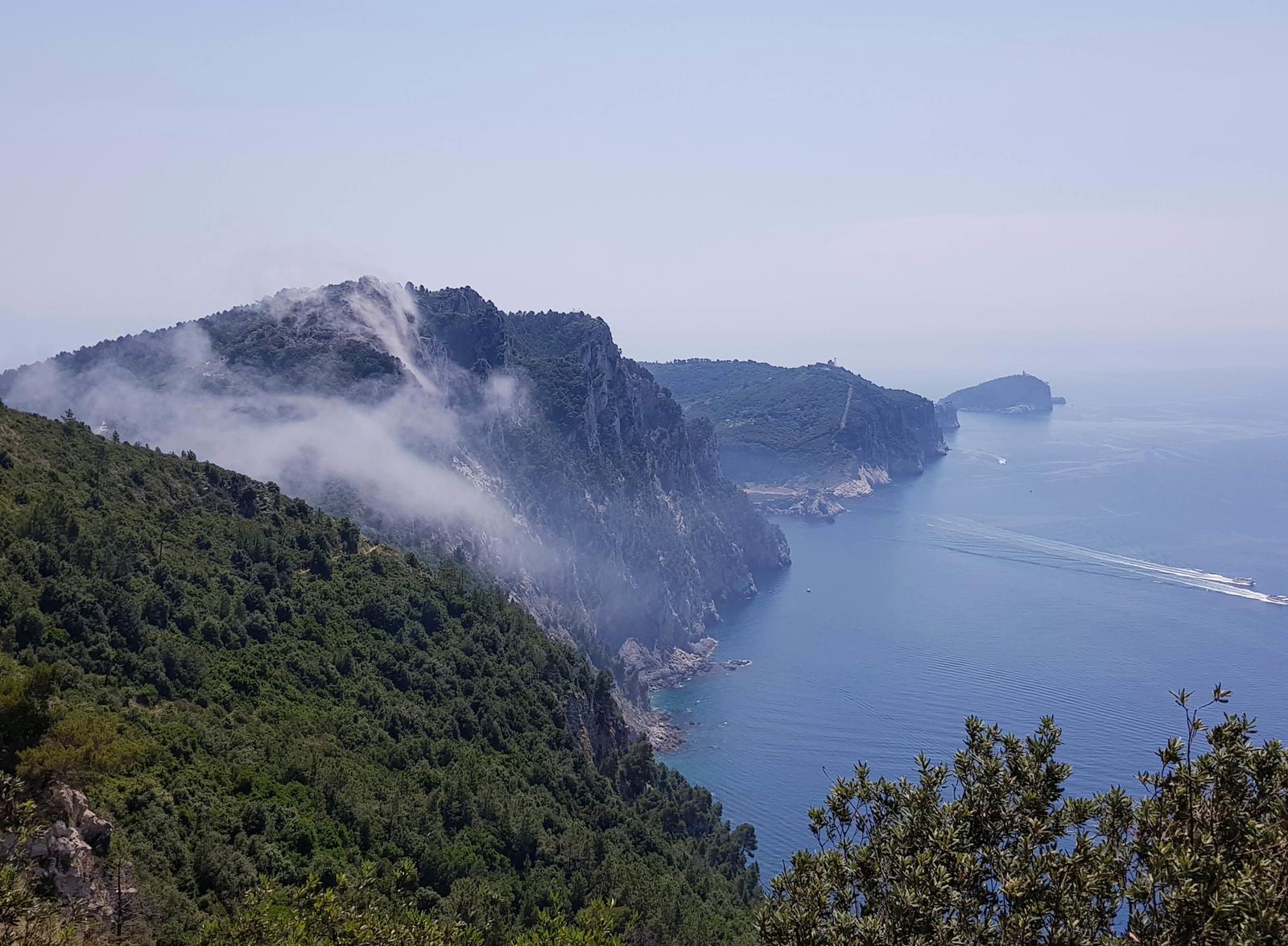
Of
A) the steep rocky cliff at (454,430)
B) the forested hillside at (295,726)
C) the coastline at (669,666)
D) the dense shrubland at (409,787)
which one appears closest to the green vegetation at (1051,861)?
the dense shrubland at (409,787)

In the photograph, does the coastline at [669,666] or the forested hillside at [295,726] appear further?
the coastline at [669,666]

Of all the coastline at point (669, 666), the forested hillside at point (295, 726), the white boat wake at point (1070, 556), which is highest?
the forested hillside at point (295, 726)

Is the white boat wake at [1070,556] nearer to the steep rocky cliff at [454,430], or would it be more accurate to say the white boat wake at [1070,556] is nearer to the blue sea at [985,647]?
the blue sea at [985,647]

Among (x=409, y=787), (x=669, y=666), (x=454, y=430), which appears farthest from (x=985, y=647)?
(x=409, y=787)

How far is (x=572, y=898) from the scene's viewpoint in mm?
45000

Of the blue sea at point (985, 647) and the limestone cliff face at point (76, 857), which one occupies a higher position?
the limestone cliff face at point (76, 857)

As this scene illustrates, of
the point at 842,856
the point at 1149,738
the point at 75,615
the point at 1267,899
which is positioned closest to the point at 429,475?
the point at 75,615

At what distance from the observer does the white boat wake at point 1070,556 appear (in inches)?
5340

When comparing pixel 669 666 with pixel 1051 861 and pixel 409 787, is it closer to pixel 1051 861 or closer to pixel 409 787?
pixel 409 787

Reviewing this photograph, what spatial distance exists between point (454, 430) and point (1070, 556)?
363 ft

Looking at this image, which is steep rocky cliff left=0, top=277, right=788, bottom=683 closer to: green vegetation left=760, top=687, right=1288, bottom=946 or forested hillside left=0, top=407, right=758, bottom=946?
forested hillside left=0, top=407, right=758, bottom=946

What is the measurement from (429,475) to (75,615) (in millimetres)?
66973

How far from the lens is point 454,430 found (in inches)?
4624

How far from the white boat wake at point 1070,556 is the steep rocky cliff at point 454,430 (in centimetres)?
4816
